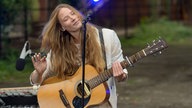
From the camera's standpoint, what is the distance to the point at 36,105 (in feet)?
16.7

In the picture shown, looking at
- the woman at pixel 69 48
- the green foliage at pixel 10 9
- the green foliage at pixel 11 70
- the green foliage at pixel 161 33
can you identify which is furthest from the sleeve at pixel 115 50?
the green foliage at pixel 161 33

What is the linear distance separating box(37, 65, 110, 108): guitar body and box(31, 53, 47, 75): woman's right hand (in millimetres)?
207

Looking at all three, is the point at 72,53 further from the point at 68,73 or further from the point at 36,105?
the point at 36,105

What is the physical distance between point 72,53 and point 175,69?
6.64 meters

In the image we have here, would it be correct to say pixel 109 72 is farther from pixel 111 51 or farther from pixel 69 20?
pixel 69 20

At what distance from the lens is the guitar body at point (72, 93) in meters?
4.79

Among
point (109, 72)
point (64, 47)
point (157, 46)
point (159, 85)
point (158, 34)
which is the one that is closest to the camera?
point (157, 46)

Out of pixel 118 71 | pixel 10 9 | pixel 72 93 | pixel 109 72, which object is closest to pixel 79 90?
pixel 72 93


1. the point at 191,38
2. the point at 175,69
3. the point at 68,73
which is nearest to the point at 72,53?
the point at 68,73

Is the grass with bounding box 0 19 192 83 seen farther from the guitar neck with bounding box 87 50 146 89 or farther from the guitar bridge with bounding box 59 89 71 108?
the guitar neck with bounding box 87 50 146 89

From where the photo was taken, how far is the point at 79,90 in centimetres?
486

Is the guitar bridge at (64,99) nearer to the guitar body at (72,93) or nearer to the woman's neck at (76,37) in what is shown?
the guitar body at (72,93)

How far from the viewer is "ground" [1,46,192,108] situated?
8.12 m

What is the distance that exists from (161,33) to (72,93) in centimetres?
1354
